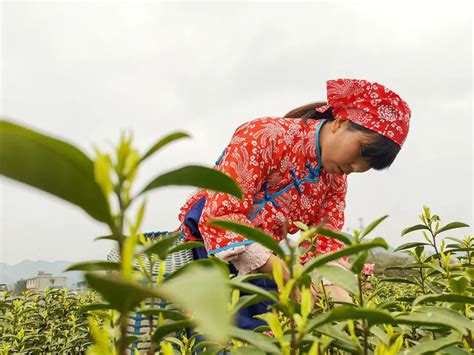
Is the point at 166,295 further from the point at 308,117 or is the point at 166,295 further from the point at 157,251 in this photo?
the point at 308,117

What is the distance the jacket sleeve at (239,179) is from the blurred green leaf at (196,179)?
1249mm

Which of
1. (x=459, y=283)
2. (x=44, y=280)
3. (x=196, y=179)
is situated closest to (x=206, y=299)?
(x=196, y=179)

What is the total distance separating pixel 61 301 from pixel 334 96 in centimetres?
166

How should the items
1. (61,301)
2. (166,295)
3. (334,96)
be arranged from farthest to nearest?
(61,301) → (334,96) → (166,295)

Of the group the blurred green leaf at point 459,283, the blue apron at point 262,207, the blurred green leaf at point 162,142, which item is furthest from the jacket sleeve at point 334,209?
the blurred green leaf at point 162,142

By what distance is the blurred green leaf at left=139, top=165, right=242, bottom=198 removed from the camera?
0.47 m

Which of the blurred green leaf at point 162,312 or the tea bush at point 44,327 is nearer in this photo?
the blurred green leaf at point 162,312

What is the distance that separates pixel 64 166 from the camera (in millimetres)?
415

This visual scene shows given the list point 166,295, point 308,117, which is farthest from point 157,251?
point 308,117

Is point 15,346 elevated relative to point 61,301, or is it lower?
lower

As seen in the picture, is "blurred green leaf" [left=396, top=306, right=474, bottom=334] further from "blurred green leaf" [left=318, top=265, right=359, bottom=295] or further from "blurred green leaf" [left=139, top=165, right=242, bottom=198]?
"blurred green leaf" [left=139, top=165, right=242, bottom=198]

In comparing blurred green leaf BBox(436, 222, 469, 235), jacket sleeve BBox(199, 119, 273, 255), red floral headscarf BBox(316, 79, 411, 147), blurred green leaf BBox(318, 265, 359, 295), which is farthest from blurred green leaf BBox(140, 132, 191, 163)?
red floral headscarf BBox(316, 79, 411, 147)

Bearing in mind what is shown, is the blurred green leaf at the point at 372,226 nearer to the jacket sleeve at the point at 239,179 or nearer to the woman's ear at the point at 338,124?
the jacket sleeve at the point at 239,179

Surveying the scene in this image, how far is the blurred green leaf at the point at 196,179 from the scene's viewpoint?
0.47 metres
